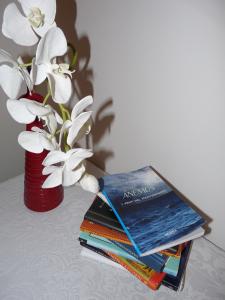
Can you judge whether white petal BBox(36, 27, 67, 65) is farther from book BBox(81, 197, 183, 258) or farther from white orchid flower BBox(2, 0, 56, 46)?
book BBox(81, 197, 183, 258)

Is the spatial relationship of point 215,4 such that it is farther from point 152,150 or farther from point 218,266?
point 218,266

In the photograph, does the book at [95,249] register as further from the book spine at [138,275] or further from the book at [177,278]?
the book at [177,278]

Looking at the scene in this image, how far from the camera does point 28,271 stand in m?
0.71

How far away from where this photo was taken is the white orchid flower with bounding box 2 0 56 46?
58 centimetres

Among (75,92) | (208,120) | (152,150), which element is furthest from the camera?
(75,92)

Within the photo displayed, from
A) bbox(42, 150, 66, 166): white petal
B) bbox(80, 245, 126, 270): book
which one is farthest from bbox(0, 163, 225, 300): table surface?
bbox(42, 150, 66, 166): white petal

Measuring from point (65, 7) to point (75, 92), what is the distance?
0.27 metres

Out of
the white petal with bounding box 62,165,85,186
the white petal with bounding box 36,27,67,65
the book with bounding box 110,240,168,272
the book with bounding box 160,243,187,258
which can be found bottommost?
the book with bounding box 110,240,168,272

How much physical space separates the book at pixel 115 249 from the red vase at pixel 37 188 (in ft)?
0.49

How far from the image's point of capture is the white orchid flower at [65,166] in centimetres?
64

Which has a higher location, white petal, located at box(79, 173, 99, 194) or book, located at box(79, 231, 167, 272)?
white petal, located at box(79, 173, 99, 194)

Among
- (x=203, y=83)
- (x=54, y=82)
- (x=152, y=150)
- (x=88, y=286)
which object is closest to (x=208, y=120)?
(x=203, y=83)

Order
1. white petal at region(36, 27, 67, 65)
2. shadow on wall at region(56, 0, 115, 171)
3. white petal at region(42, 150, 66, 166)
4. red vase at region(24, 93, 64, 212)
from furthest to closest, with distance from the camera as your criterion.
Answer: shadow on wall at region(56, 0, 115, 171), red vase at region(24, 93, 64, 212), white petal at region(42, 150, 66, 166), white petal at region(36, 27, 67, 65)

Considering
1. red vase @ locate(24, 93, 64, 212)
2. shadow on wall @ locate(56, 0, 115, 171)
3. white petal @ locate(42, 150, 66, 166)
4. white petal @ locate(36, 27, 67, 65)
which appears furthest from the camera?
shadow on wall @ locate(56, 0, 115, 171)
